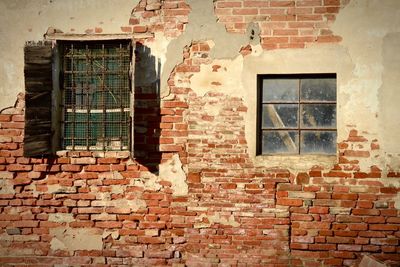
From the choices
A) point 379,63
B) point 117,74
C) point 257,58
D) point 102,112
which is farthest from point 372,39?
point 102,112

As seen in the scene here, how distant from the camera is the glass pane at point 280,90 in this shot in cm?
396

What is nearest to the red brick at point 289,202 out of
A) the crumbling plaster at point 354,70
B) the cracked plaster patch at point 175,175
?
the crumbling plaster at point 354,70

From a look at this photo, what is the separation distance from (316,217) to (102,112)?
8.74 feet

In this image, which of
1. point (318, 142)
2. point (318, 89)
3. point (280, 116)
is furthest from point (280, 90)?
point (318, 142)

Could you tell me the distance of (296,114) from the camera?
397cm

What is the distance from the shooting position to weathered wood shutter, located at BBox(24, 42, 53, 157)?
3.83 metres

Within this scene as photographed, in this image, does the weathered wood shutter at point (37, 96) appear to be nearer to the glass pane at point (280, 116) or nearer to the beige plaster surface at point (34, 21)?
the beige plaster surface at point (34, 21)

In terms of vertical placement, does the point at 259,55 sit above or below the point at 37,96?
above

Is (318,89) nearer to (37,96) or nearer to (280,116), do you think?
(280,116)

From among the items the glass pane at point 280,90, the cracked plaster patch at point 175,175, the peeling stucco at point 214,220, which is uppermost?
the glass pane at point 280,90

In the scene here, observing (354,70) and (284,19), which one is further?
(284,19)

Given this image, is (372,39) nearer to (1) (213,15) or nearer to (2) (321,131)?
(2) (321,131)

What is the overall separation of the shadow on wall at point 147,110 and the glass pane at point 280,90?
4.08 ft

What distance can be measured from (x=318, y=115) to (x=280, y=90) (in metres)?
0.51
